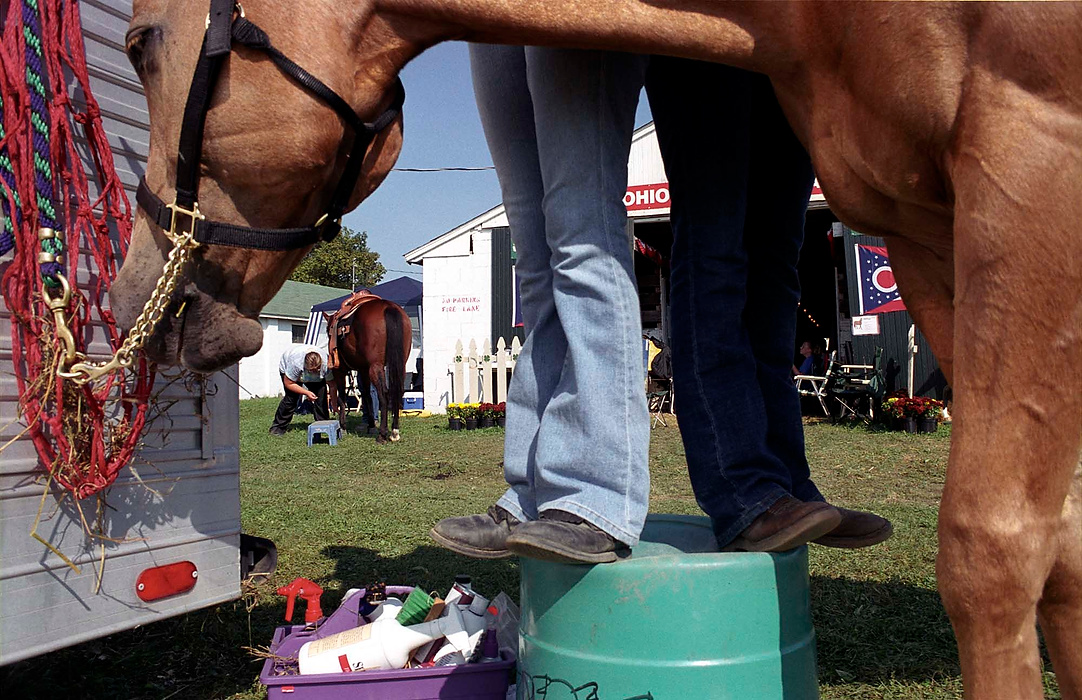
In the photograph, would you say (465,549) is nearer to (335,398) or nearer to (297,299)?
(335,398)

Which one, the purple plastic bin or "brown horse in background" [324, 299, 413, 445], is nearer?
the purple plastic bin

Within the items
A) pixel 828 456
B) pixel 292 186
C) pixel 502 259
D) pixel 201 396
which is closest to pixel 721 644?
pixel 292 186

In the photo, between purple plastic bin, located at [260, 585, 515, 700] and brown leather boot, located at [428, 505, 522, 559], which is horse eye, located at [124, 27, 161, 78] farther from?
purple plastic bin, located at [260, 585, 515, 700]

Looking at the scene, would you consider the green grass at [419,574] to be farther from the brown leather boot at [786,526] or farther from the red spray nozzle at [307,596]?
the brown leather boot at [786,526]

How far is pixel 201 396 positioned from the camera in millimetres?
2145

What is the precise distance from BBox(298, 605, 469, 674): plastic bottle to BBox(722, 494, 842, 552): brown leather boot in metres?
0.78

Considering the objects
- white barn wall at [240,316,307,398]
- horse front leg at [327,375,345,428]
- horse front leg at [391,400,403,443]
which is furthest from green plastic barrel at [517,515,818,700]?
white barn wall at [240,316,307,398]

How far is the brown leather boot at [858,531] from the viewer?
5.73ft

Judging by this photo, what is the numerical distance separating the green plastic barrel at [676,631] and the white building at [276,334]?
2539 centimetres

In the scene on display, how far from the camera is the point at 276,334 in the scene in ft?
Answer: 103

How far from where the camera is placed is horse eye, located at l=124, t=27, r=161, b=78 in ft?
4.96

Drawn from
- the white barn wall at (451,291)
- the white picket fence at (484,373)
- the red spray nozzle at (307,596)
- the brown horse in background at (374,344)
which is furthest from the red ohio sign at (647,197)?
the red spray nozzle at (307,596)

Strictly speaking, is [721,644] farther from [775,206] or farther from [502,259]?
[502,259]

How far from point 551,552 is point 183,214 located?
1.00 metres
